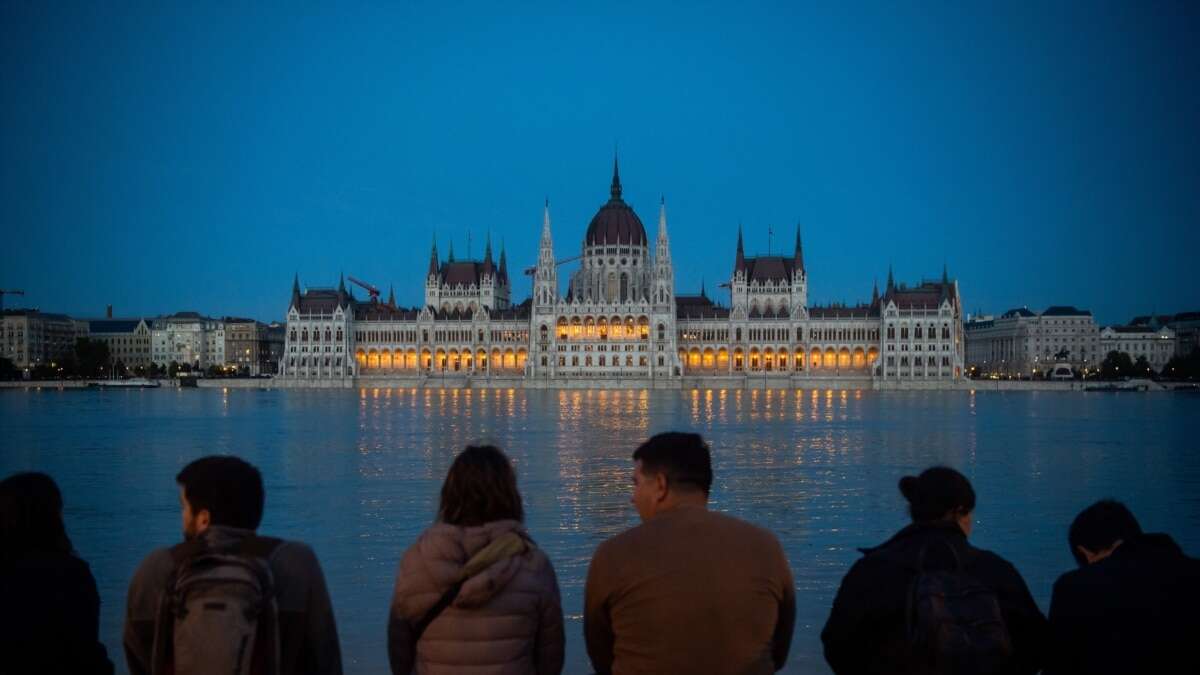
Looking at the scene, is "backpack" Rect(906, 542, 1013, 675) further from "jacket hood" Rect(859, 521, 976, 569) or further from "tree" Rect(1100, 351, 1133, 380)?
"tree" Rect(1100, 351, 1133, 380)

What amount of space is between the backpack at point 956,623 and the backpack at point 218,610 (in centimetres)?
260

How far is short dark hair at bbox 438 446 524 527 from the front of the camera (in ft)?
15.1

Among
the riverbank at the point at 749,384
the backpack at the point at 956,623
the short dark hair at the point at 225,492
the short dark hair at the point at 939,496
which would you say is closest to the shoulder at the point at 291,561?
the short dark hair at the point at 225,492

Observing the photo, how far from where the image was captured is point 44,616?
15.4 feet

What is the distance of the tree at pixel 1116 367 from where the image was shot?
131m

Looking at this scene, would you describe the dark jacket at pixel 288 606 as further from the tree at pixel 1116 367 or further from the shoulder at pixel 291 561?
Result: the tree at pixel 1116 367

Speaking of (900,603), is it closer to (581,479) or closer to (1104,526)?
(1104,526)

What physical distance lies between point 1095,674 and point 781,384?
11484cm

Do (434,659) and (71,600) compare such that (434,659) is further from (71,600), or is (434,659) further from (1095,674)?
(1095,674)

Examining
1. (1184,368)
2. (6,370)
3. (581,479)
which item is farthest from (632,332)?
(581,479)

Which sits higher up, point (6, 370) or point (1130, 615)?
point (6, 370)

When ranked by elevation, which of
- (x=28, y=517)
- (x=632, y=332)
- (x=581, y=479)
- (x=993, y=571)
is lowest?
(x=581, y=479)

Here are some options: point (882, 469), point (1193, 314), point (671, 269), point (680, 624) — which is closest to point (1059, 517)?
point (882, 469)

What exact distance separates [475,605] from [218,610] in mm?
1015
